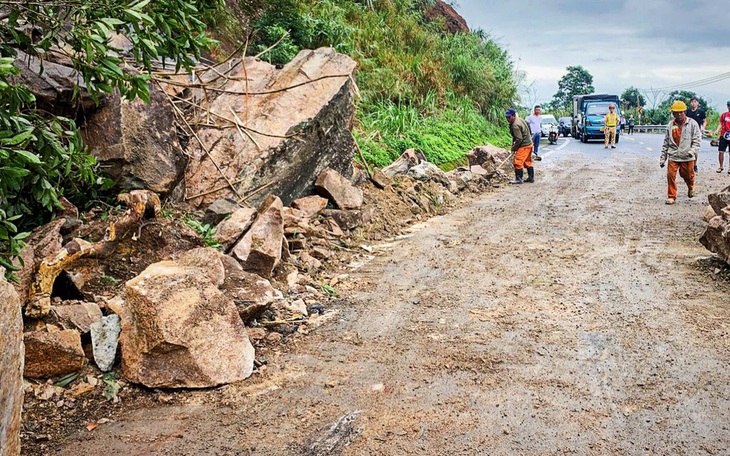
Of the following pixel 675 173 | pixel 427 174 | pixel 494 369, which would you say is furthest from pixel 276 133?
pixel 675 173

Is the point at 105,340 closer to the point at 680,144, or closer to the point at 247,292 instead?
the point at 247,292

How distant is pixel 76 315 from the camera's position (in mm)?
4273

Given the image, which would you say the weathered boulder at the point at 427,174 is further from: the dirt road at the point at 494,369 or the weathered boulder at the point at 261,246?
the weathered boulder at the point at 261,246

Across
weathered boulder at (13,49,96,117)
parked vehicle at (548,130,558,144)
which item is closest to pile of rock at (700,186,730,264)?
weathered boulder at (13,49,96,117)

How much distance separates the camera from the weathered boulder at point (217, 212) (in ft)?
21.5

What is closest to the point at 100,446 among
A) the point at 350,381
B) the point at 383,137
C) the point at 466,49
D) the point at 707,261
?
the point at 350,381

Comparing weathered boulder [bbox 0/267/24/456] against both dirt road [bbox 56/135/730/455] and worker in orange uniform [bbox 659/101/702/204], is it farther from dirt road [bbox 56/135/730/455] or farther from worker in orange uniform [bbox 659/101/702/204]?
worker in orange uniform [bbox 659/101/702/204]

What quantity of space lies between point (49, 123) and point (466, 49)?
23.0m

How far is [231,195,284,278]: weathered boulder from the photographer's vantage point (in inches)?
229

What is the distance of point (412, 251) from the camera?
298 inches

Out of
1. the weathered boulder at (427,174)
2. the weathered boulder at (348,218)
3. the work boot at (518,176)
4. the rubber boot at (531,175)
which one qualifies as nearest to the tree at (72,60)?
the weathered boulder at (348,218)

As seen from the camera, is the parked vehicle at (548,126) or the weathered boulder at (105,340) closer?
the weathered boulder at (105,340)

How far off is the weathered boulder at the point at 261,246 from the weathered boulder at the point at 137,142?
1.16 meters

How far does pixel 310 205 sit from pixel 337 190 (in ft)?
2.26
